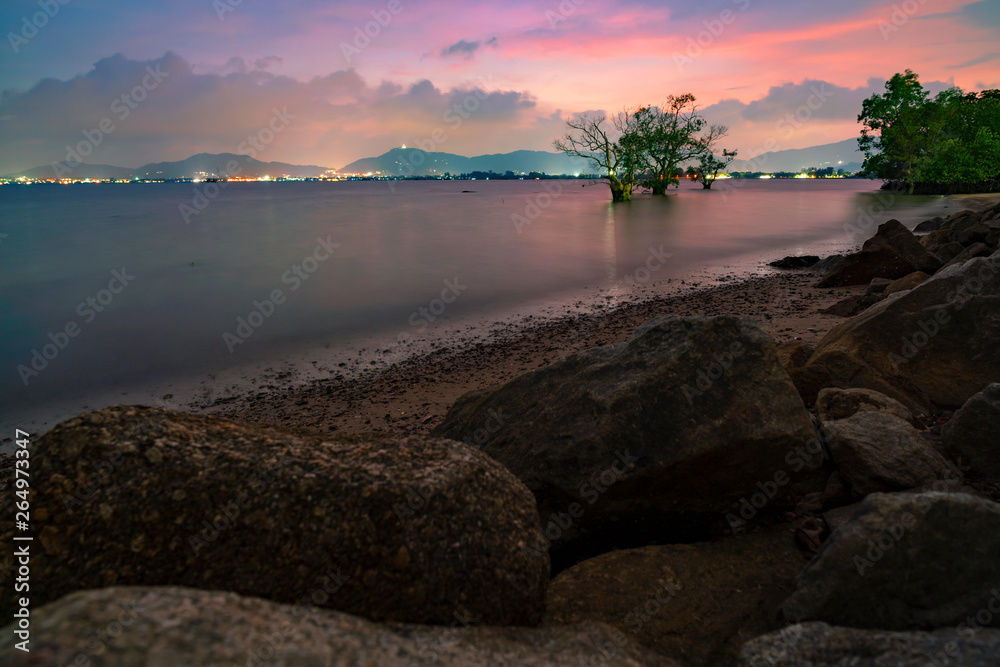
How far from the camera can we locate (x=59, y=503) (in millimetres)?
2408

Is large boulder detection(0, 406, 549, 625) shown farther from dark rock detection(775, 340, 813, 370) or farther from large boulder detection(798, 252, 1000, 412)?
large boulder detection(798, 252, 1000, 412)

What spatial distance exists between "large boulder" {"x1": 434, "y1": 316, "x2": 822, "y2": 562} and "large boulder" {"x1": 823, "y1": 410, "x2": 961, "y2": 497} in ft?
0.75

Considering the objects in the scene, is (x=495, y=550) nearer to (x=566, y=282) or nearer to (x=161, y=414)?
(x=161, y=414)

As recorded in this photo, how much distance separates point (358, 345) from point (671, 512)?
925 cm

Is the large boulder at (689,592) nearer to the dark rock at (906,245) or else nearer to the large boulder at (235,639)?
the large boulder at (235,639)

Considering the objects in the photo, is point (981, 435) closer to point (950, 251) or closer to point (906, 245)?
point (906, 245)

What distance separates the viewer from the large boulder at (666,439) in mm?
3934

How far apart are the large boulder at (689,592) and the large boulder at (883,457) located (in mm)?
727

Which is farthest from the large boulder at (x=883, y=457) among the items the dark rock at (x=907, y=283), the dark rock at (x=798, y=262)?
the dark rock at (x=798, y=262)

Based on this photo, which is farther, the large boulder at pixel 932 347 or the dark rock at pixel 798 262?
the dark rock at pixel 798 262

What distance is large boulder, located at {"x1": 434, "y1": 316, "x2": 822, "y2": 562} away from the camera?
12.9 ft

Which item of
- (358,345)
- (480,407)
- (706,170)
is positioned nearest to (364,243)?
(358,345)

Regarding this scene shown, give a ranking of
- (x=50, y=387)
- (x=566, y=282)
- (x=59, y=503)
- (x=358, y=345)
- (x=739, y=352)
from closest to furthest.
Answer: (x=59, y=503)
(x=739, y=352)
(x=50, y=387)
(x=358, y=345)
(x=566, y=282)

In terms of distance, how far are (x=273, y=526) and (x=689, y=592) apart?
8.04 feet
